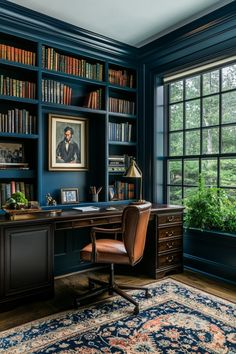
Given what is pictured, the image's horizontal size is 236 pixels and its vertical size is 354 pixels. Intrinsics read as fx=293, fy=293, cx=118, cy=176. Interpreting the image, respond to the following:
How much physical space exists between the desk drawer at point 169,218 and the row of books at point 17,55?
7.40ft

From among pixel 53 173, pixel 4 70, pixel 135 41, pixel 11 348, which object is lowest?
pixel 11 348

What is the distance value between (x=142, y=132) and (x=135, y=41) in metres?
1.20

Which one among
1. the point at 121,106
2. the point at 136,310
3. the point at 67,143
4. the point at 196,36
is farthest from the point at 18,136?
the point at 196,36

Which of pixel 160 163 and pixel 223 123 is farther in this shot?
pixel 160 163

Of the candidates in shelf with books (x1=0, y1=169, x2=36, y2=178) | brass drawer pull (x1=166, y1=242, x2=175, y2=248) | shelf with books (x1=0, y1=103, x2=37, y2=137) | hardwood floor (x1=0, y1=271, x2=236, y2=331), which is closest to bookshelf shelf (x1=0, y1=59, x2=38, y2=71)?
shelf with books (x1=0, y1=103, x2=37, y2=137)

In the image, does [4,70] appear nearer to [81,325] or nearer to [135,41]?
[135,41]

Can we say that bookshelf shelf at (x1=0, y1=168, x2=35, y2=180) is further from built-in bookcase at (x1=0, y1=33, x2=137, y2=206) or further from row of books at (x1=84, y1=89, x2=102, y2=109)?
row of books at (x1=84, y1=89, x2=102, y2=109)

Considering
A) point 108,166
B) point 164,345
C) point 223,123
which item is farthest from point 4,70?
point 164,345

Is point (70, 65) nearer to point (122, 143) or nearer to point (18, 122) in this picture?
point (18, 122)

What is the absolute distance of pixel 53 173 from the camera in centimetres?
359

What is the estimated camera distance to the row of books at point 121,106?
3922 millimetres

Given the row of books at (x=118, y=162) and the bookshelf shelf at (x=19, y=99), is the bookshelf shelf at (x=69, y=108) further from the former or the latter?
the row of books at (x=118, y=162)

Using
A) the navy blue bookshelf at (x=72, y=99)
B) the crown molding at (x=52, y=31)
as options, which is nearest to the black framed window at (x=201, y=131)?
the navy blue bookshelf at (x=72, y=99)

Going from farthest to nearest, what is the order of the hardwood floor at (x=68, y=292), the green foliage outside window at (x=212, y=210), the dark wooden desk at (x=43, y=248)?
the green foliage outside window at (x=212, y=210), the dark wooden desk at (x=43, y=248), the hardwood floor at (x=68, y=292)
